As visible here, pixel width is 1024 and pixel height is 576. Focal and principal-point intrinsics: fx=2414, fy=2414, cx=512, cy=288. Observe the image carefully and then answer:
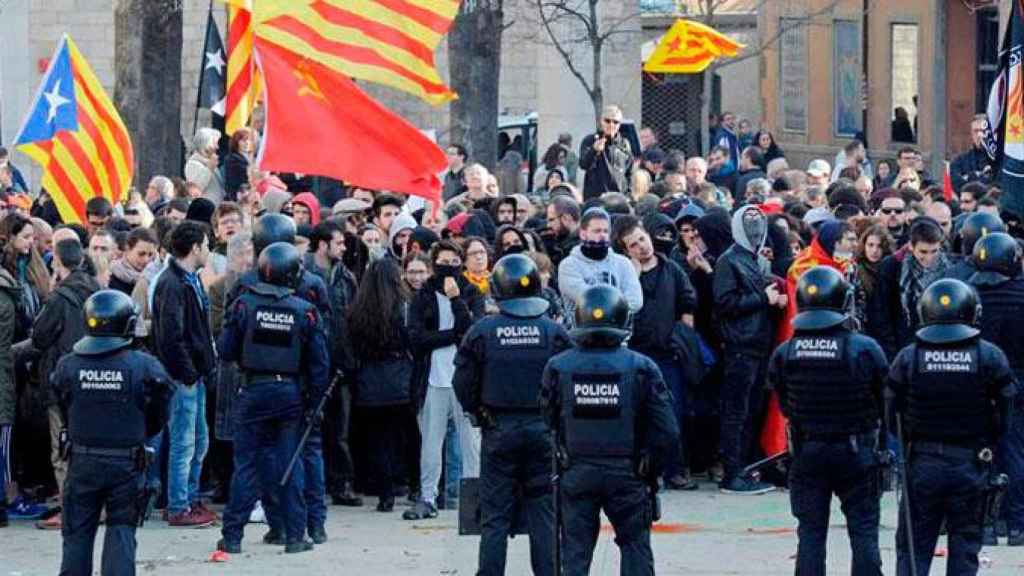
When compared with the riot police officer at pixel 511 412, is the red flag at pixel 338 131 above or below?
above

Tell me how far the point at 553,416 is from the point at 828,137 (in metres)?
28.5

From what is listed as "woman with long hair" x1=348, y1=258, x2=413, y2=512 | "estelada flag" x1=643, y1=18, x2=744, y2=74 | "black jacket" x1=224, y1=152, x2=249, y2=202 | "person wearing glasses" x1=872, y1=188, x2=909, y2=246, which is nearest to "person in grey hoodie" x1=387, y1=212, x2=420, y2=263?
"woman with long hair" x1=348, y1=258, x2=413, y2=512

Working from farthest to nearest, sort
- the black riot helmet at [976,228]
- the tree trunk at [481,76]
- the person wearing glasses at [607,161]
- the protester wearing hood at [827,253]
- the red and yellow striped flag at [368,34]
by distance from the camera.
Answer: the tree trunk at [481,76]
the person wearing glasses at [607,161]
the protester wearing hood at [827,253]
the red and yellow striped flag at [368,34]
the black riot helmet at [976,228]

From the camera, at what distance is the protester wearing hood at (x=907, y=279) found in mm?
14516

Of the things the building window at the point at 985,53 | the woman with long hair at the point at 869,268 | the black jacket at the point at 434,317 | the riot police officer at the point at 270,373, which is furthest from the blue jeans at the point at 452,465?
the building window at the point at 985,53

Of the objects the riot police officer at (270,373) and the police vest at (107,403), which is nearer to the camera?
the police vest at (107,403)

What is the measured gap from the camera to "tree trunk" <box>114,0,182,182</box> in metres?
26.5

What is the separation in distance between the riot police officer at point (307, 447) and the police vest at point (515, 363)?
1.89 metres

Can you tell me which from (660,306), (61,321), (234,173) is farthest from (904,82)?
(61,321)

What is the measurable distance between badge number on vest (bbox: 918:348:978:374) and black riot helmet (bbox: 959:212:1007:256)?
232 cm

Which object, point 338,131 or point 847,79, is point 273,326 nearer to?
point 338,131

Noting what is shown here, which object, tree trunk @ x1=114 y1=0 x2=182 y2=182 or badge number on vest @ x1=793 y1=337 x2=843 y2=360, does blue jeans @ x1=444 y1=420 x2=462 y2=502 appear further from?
tree trunk @ x1=114 y1=0 x2=182 y2=182

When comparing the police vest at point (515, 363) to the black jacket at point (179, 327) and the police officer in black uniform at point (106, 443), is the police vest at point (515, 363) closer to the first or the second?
the police officer in black uniform at point (106, 443)

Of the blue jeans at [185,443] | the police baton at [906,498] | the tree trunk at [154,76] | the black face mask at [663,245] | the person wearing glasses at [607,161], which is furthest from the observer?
the tree trunk at [154,76]
